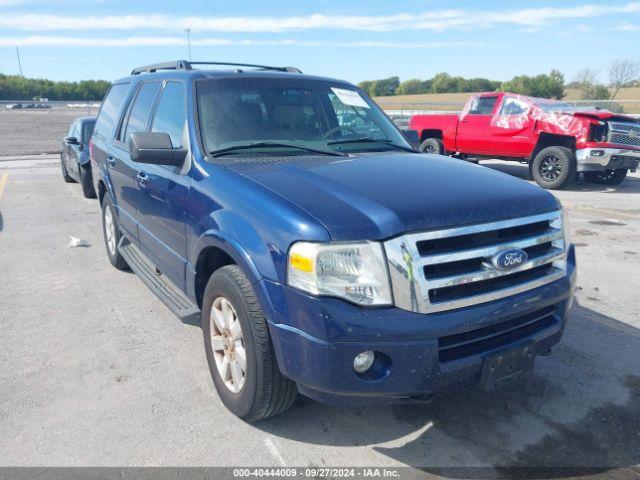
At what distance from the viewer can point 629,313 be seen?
183 inches

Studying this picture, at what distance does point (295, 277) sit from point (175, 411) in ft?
4.29

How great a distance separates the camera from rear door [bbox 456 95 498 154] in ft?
40.9

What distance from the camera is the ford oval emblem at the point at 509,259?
2572 mm

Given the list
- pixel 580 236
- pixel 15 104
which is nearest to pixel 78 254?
pixel 580 236

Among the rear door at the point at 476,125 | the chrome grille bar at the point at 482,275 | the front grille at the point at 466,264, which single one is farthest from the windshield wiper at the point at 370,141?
the rear door at the point at 476,125

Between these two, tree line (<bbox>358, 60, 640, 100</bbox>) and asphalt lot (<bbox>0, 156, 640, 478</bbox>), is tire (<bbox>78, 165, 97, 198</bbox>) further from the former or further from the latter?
tree line (<bbox>358, 60, 640, 100</bbox>)

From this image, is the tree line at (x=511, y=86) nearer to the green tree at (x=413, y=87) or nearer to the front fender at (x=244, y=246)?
the green tree at (x=413, y=87)

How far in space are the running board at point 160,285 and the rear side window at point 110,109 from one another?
45.7 inches

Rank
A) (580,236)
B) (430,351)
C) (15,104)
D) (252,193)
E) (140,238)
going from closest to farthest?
(430,351), (252,193), (140,238), (580,236), (15,104)

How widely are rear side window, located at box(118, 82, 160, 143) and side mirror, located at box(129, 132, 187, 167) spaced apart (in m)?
1.09

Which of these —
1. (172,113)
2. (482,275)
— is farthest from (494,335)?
(172,113)

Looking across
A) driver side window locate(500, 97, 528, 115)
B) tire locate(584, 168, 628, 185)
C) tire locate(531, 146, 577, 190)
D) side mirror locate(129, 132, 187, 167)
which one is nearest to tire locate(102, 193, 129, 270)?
side mirror locate(129, 132, 187, 167)

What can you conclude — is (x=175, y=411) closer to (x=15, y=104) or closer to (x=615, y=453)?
(x=615, y=453)

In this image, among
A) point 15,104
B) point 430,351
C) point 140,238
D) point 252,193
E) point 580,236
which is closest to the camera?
point 430,351
